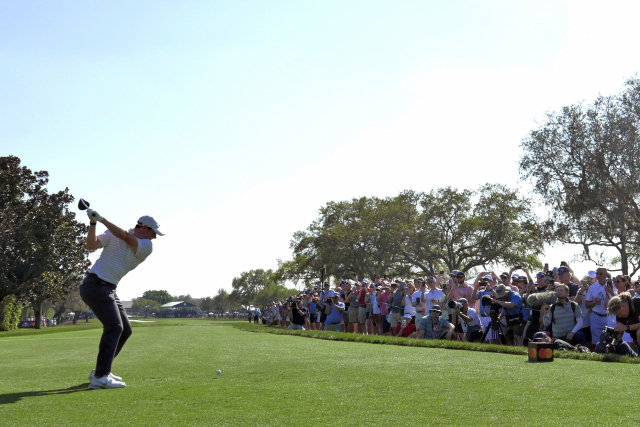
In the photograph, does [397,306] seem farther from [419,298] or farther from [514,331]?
[514,331]

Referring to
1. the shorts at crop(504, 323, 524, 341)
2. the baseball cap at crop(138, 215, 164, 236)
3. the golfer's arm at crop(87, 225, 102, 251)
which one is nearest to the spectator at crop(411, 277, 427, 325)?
the shorts at crop(504, 323, 524, 341)

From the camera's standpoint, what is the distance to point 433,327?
619 inches

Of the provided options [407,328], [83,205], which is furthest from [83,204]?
[407,328]

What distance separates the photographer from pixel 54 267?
49.1 meters

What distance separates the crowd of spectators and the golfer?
20.8ft

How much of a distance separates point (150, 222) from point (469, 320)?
1028 cm

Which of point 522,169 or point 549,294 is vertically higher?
point 522,169

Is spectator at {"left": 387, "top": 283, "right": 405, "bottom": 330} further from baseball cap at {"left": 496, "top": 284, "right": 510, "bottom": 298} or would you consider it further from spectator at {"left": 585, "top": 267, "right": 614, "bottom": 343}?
spectator at {"left": 585, "top": 267, "right": 614, "bottom": 343}

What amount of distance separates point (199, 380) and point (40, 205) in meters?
46.8

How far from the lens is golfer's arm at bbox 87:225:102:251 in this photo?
630cm

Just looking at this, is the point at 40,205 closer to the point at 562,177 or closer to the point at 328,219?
the point at 328,219

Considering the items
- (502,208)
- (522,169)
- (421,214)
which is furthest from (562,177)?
(421,214)

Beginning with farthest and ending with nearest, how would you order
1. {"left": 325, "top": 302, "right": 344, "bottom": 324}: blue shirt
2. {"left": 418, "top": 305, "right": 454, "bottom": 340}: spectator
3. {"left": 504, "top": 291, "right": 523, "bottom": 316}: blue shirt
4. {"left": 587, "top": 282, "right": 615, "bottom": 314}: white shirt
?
{"left": 325, "top": 302, "right": 344, "bottom": 324}: blue shirt
{"left": 418, "top": 305, "right": 454, "bottom": 340}: spectator
{"left": 504, "top": 291, "right": 523, "bottom": 316}: blue shirt
{"left": 587, "top": 282, "right": 615, "bottom": 314}: white shirt

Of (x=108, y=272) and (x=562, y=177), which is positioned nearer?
(x=108, y=272)
